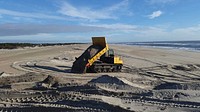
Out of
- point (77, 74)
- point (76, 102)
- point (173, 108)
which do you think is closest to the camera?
point (173, 108)

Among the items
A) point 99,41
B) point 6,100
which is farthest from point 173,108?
point 99,41

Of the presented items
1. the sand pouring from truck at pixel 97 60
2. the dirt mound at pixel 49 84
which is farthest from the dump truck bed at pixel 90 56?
the dirt mound at pixel 49 84

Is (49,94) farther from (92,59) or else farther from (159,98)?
(92,59)

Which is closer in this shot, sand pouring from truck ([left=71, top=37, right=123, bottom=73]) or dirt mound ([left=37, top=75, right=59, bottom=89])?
dirt mound ([left=37, top=75, right=59, bottom=89])

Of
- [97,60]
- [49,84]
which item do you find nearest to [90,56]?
[97,60]

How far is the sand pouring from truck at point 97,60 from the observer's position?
17.5 metres

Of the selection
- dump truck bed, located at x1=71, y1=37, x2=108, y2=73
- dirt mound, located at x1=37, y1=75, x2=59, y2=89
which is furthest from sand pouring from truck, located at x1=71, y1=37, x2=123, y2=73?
dirt mound, located at x1=37, y1=75, x2=59, y2=89

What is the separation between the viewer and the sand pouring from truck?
17.5 meters

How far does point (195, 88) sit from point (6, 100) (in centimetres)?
608

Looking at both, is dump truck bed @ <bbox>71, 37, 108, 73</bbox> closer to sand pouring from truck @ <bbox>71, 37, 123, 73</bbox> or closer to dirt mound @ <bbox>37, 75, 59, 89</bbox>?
sand pouring from truck @ <bbox>71, 37, 123, 73</bbox>

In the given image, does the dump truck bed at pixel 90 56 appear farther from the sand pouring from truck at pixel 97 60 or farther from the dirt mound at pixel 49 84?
the dirt mound at pixel 49 84

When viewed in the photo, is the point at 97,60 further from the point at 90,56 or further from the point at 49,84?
the point at 49,84

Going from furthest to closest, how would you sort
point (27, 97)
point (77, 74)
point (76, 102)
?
point (77, 74) < point (27, 97) < point (76, 102)

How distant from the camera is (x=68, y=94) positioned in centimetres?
963
